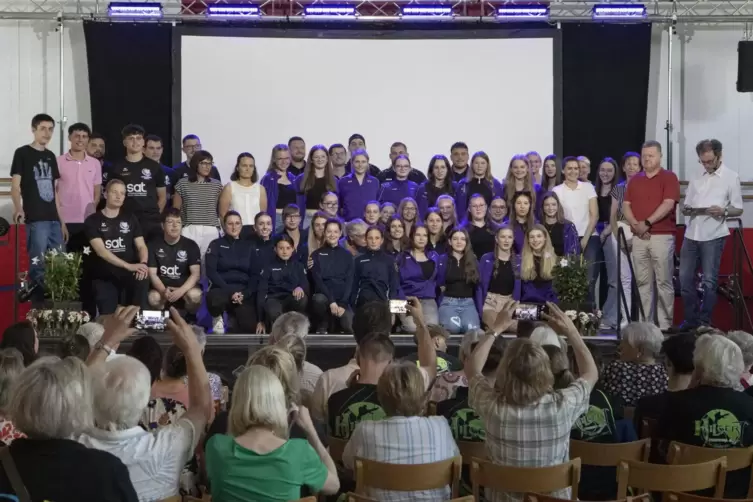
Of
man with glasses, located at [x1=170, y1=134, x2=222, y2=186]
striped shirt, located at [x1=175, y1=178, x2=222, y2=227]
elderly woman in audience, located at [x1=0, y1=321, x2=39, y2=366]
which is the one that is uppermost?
man with glasses, located at [x1=170, y1=134, x2=222, y2=186]

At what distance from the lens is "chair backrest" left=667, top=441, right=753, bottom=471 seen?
148 inches

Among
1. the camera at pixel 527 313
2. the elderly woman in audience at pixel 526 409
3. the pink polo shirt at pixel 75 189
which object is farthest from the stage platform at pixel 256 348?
the elderly woman in audience at pixel 526 409

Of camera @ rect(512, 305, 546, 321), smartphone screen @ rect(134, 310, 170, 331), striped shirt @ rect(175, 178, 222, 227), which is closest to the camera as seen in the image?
smartphone screen @ rect(134, 310, 170, 331)

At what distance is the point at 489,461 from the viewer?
11.7 feet

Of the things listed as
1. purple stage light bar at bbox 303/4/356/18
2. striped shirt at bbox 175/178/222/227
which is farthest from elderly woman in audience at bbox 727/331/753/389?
purple stage light bar at bbox 303/4/356/18

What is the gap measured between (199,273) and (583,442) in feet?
17.0

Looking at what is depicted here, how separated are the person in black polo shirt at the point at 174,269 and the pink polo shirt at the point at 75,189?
895mm

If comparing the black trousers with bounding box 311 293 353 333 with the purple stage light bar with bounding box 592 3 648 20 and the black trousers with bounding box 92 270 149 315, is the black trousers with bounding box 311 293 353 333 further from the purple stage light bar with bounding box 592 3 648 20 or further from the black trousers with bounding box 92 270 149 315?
the purple stage light bar with bounding box 592 3 648 20

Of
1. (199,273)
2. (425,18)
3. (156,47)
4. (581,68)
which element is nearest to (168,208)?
(199,273)

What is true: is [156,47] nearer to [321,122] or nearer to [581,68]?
[321,122]

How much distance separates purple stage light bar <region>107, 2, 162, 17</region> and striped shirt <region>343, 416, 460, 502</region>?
7.78m

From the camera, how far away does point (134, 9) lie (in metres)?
10.3

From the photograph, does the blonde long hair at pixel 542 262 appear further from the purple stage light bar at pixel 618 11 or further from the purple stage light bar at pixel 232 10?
the purple stage light bar at pixel 232 10

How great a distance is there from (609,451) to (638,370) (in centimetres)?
111
